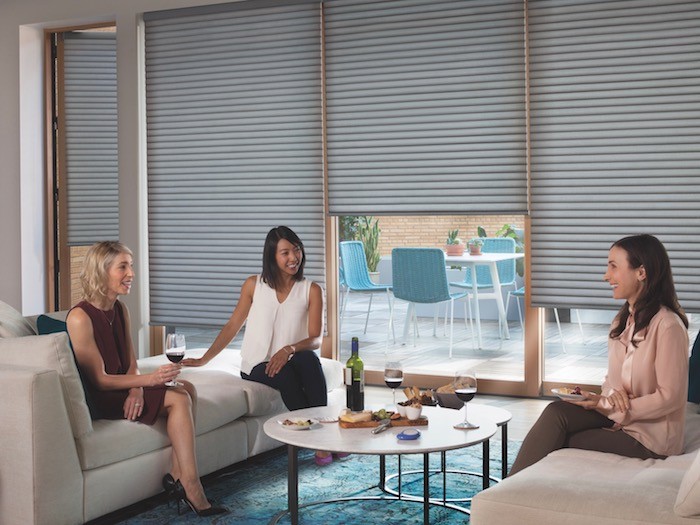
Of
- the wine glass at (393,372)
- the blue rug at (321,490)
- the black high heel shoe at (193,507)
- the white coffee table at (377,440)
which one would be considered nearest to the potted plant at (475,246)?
the blue rug at (321,490)

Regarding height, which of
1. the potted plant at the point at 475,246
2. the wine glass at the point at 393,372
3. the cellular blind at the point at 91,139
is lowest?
the wine glass at the point at 393,372

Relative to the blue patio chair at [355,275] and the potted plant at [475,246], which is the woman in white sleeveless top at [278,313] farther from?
the potted plant at [475,246]

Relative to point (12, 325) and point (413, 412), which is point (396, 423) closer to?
point (413, 412)

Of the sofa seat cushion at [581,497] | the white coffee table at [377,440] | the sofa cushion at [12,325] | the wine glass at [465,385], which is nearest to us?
the sofa seat cushion at [581,497]

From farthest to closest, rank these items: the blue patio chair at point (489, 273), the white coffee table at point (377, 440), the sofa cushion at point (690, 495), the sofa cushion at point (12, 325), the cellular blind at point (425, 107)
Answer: the blue patio chair at point (489, 273) → the cellular blind at point (425, 107) → the sofa cushion at point (12, 325) → the white coffee table at point (377, 440) → the sofa cushion at point (690, 495)

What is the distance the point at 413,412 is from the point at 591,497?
41.9 inches

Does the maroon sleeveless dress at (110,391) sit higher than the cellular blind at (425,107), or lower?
lower

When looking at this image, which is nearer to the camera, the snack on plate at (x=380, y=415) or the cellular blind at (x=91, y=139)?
A: the snack on plate at (x=380, y=415)

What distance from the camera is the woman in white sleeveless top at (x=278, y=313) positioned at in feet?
15.0

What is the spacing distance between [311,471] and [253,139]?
281 centimetres

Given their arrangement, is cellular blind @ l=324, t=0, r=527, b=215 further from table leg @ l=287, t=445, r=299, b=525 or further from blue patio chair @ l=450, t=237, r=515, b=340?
table leg @ l=287, t=445, r=299, b=525

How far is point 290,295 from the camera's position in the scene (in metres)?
4.66

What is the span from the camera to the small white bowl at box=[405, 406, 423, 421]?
11.5ft

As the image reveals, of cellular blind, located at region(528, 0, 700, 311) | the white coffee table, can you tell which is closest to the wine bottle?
the white coffee table
